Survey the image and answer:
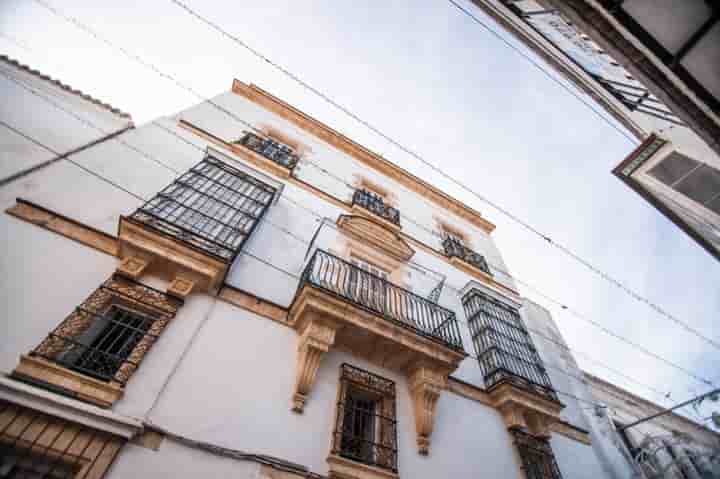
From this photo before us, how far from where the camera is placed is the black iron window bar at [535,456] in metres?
6.51

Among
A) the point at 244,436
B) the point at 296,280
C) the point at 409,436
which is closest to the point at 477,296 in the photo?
the point at 409,436

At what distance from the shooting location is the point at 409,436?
5730mm

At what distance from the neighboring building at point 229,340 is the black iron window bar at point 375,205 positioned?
3.58ft

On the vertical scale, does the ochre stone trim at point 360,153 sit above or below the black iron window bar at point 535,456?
above

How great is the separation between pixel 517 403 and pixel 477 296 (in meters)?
3.42

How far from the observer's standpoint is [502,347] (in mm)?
8477

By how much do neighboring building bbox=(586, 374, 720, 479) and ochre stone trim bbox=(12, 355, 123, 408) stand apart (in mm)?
12765

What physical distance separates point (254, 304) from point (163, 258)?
179 centimetres

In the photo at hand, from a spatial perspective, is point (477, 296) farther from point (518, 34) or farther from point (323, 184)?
point (518, 34)

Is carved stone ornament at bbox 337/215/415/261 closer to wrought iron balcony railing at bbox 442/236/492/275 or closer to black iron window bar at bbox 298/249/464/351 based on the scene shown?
black iron window bar at bbox 298/249/464/351

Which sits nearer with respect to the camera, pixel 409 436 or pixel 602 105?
pixel 409 436

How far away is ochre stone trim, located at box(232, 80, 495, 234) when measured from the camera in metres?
12.5

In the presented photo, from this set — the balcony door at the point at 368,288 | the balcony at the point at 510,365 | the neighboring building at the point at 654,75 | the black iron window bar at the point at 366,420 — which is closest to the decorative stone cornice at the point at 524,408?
the balcony at the point at 510,365

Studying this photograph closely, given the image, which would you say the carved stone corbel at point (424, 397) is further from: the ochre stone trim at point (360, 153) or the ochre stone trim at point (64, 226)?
the ochre stone trim at point (360, 153)
